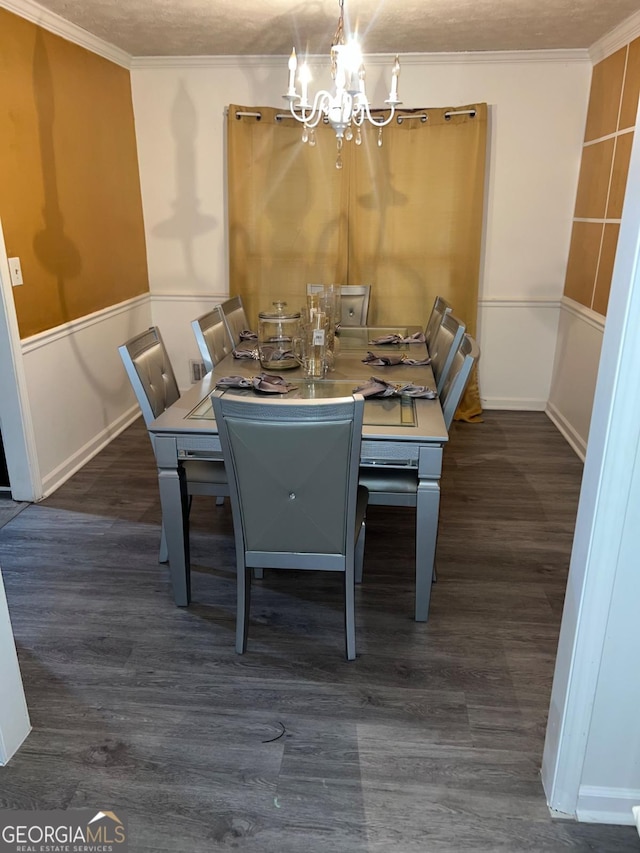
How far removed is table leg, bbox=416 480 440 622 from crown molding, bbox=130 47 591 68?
316 centimetres

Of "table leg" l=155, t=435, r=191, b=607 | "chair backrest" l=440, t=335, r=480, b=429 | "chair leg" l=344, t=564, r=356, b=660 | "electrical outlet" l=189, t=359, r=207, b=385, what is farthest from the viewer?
"electrical outlet" l=189, t=359, r=207, b=385

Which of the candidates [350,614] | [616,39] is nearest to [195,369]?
[350,614]

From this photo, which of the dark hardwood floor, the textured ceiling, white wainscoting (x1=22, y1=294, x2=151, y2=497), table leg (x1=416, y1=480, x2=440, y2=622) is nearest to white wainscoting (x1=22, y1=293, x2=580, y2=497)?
white wainscoting (x1=22, y1=294, x2=151, y2=497)

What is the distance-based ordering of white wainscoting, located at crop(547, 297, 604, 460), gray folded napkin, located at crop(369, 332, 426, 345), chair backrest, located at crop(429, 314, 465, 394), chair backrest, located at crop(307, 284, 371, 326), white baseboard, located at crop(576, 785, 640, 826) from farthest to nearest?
1. chair backrest, located at crop(307, 284, 371, 326)
2. white wainscoting, located at crop(547, 297, 604, 460)
3. gray folded napkin, located at crop(369, 332, 426, 345)
4. chair backrest, located at crop(429, 314, 465, 394)
5. white baseboard, located at crop(576, 785, 640, 826)

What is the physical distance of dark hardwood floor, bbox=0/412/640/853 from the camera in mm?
1506

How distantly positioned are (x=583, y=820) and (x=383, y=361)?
6.17ft

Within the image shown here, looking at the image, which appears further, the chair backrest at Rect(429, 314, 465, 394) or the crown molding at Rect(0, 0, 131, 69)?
the crown molding at Rect(0, 0, 131, 69)

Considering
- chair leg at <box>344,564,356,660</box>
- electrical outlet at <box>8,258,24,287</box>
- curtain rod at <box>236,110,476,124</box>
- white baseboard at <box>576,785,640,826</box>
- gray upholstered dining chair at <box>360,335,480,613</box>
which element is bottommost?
white baseboard at <box>576,785,640,826</box>

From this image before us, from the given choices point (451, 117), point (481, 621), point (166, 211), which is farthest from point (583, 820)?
point (166, 211)

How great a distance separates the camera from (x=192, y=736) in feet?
5.70

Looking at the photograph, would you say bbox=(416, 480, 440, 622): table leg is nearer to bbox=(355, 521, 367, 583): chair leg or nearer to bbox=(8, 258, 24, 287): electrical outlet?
bbox=(355, 521, 367, 583): chair leg

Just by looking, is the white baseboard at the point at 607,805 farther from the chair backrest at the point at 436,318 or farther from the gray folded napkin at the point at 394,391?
the chair backrest at the point at 436,318

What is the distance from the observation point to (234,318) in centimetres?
356

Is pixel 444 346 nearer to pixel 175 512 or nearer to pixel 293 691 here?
pixel 175 512
